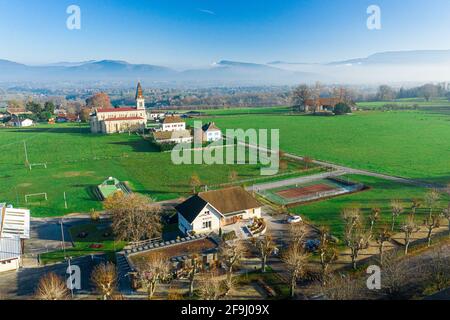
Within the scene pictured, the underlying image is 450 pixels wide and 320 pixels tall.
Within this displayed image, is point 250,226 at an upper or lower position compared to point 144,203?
lower

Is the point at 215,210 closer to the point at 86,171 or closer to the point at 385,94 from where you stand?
the point at 86,171

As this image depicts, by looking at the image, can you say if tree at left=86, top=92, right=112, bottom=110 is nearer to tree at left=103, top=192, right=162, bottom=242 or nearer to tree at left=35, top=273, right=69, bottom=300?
tree at left=103, top=192, right=162, bottom=242

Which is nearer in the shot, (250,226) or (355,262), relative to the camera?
(355,262)

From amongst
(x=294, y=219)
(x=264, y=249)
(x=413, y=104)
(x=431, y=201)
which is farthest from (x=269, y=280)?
(x=413, y=104)

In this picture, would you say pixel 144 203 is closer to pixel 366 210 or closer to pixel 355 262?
pixel 355 262

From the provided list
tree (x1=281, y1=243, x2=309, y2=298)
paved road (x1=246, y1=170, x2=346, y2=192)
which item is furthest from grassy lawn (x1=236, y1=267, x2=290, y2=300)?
paved road (x1=246, y1=170, x2=346, y2=192)
